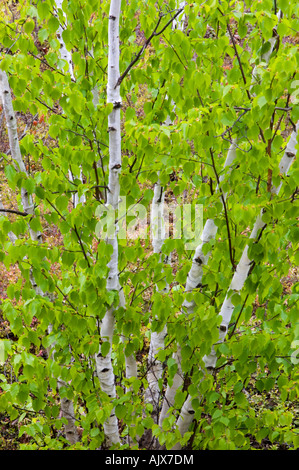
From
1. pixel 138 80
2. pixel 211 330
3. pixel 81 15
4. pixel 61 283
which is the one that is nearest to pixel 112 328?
pixel 61 283

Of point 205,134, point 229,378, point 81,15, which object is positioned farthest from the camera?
point 229,378

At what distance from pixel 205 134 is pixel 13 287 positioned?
1.13 m

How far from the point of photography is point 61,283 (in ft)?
8.98

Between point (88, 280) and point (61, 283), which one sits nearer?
point (88, 280)

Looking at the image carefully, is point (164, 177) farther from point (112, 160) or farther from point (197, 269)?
point (197, 269)

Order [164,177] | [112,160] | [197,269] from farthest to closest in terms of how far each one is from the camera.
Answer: [197,269] < [164,177] < [112,160]

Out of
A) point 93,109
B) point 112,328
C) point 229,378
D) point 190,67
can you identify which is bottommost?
point 229,378

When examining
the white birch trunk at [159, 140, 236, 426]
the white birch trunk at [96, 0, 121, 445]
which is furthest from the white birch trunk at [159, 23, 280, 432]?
the white birch trunk at [96, 0, 121, 445]

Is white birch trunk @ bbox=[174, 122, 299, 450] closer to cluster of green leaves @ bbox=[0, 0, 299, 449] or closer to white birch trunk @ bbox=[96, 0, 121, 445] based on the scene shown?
cluster of green leaves @ bbox=[0, 0, 299, 449]

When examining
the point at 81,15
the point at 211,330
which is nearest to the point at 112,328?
the point at 211,330

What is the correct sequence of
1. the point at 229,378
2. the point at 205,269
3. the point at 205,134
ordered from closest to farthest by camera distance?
the point at 205,134
the point at 205,269
the point at 229,378

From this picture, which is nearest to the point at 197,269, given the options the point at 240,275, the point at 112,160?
the point at 240,275

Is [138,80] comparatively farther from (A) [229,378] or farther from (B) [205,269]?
(A) [229,378]
